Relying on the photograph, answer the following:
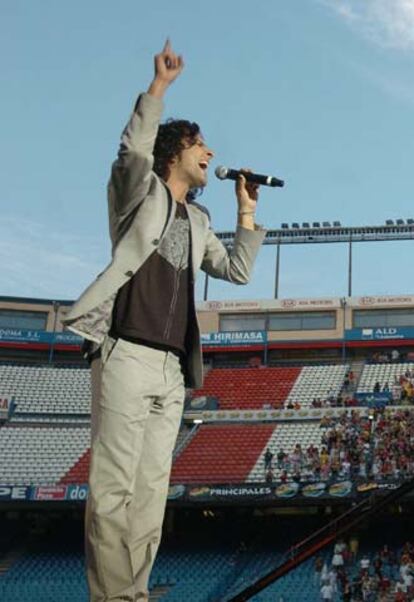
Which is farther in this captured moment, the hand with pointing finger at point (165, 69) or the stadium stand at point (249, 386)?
the stadium stand at point (249, 386)

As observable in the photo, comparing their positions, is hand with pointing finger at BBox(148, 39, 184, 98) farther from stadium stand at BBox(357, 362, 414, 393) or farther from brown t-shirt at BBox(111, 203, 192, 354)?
stadium stand at BBox(357, 362, 414, 393)

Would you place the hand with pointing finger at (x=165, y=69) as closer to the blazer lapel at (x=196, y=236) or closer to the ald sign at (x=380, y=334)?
the blazer lapel at (x=196, y=236)

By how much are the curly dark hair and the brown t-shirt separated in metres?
0.35

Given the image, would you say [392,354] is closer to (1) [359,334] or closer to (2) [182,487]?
(1) [359,334]

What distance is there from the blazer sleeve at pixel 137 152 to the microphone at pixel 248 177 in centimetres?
77

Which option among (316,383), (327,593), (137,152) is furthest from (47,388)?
(137,152)

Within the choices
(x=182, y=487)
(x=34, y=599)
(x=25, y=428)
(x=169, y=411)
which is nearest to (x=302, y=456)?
(x=182, y=487)

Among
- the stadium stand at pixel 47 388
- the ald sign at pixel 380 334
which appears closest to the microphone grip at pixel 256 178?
the stadium stand at pixel 47 388

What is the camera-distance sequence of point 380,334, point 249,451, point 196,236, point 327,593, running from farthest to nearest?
point 380,334 → point 249,451 → point 327,593 → point 196,236

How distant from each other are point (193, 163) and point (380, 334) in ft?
121

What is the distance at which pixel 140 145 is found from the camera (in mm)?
3770

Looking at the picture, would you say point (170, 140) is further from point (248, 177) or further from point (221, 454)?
point (221, 454)

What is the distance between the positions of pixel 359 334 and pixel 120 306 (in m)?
37.1

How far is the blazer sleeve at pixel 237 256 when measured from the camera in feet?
15.4
